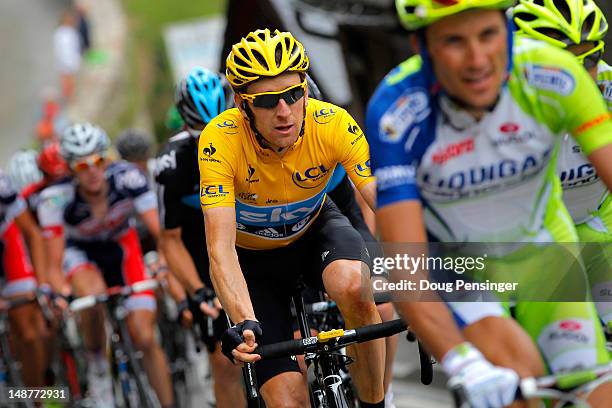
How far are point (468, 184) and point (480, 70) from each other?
0.46 m

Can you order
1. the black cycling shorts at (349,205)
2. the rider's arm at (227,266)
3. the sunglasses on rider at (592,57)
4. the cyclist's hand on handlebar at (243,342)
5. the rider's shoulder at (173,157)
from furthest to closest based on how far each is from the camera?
the rider's shoulder at (173,157) → the black cycling shorts at (349,205) → the sunglasses on rider at (592,57) → the rider's arm at (227,266) → the cyclist's hand on handlebar at (243,342)

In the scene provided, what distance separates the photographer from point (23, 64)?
3125cm

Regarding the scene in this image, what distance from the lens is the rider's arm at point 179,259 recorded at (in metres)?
7.65

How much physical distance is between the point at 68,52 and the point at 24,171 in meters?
15.1

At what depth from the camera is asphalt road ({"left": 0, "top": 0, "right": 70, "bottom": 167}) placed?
95.1 feet

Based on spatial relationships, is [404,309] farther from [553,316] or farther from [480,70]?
[480,70]

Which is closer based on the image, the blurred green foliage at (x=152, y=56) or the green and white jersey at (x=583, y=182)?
the green and white jersey at (x=583, y=182)

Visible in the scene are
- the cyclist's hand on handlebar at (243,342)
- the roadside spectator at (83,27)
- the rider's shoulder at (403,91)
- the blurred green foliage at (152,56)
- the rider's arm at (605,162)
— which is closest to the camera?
the rider's arm at (605,162)

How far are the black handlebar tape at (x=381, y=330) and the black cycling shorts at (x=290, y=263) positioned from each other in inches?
31.8

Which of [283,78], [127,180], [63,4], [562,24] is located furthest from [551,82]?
[63,4]

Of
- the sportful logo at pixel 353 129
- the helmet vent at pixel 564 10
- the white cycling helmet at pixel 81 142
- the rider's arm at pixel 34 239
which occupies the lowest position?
the sportful logo at pixel 353 129

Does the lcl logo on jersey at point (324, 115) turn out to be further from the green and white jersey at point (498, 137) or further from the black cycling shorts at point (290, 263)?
the green and white jersey at point (498, 137)

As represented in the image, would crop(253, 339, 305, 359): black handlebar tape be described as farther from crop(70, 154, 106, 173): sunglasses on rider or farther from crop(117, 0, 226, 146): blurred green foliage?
crop(117, 0, 226, 146): blurred green foliage

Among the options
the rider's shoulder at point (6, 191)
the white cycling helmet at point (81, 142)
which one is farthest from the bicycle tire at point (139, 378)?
the rider's shoulder at point (6, 191)
